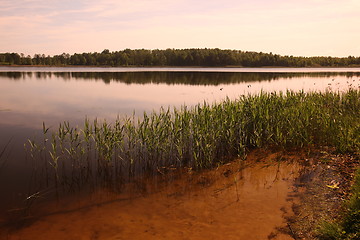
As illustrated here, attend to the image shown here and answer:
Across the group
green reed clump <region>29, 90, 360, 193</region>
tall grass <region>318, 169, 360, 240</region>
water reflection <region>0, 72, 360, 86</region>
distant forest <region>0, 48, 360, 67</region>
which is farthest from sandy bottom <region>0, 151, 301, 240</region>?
distant forest <region>0, 48, 360, 67</region>

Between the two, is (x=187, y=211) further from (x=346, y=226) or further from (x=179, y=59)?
(x=179, y=59)

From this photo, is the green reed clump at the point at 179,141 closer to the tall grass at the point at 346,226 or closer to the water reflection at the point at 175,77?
the tall grass at the point at 346,226

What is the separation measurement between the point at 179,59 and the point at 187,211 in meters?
133

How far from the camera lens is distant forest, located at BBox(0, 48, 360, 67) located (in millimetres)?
129000

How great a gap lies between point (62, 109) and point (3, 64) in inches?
5762

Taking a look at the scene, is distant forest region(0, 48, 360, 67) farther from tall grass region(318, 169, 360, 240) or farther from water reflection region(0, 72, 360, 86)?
tall grass region(318, 169, 360, 240)

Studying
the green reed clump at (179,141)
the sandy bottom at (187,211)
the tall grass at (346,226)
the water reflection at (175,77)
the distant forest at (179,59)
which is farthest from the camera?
the distant forest at (179,59)

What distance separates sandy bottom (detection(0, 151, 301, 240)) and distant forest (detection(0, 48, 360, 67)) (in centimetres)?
12543

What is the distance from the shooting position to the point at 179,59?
136 meters

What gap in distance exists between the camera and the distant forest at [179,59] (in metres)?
129

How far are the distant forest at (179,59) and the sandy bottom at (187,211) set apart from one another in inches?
4938

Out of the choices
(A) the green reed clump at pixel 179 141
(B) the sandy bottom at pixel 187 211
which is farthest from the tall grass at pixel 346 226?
(A) the green reed clump at pixel 179 141

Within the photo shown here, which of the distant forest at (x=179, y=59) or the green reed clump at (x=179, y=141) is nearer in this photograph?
the green reed clump at (x=179, y=141)

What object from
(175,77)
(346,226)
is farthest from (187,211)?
(175,77)
